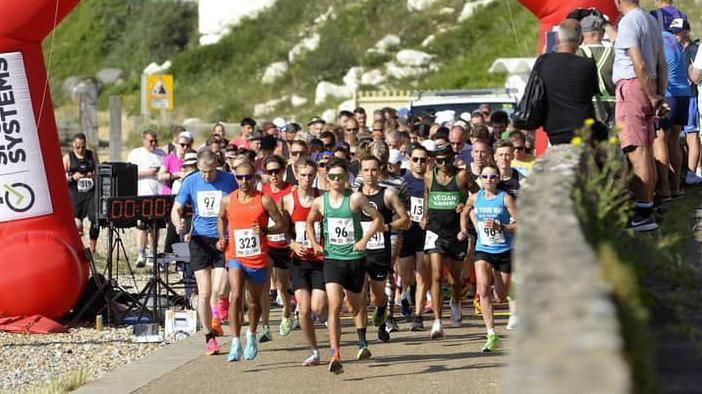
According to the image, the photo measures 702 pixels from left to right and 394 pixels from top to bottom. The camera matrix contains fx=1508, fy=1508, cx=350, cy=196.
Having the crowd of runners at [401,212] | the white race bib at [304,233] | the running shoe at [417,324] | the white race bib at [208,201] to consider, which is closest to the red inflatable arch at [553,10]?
the crowd of runners at [401,212]

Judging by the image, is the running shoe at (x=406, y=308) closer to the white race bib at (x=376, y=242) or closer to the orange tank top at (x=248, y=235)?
the white race bib at (x=376, y=242)

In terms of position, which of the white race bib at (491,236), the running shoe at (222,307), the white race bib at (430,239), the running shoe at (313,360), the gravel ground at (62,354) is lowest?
the gravel ground at (62,354)

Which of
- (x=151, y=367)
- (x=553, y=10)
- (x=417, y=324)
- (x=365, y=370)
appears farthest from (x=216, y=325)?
(x=553, y=10)

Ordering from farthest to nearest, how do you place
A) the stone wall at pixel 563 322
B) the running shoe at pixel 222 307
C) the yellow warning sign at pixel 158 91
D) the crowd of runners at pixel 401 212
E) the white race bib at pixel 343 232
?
the yellow warning sign at pixel 158 91 → the running shoe at pixel 222 307 → the white race bib at pixel 343 232 → the crowd of runners at pixel 401 212 → the stone wall at pixel 563 322

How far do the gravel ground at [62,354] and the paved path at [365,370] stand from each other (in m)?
1.13

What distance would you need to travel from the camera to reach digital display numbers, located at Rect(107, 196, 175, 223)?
49.6ft

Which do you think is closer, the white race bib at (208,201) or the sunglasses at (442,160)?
the white race bib at (208,201)

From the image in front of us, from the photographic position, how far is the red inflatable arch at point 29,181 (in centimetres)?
1495

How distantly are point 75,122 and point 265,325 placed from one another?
3937 centimetres

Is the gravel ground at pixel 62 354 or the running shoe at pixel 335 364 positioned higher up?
the running shoe at pixel 335 364

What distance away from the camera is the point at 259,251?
12.4 m

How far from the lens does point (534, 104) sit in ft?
34.7

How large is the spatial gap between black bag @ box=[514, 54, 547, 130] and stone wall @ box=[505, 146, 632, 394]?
197 inches

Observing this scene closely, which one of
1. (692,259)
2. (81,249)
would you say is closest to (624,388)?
(692,259)
